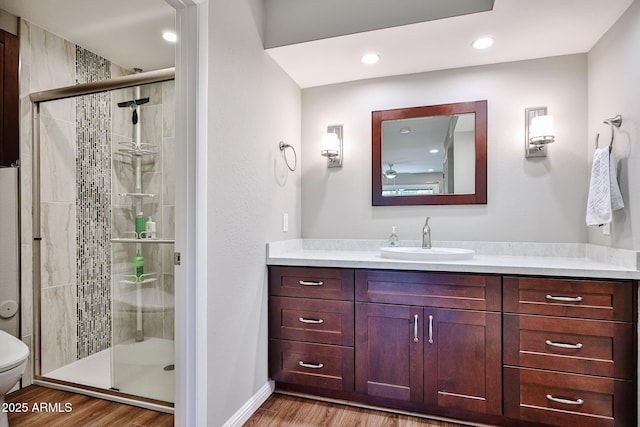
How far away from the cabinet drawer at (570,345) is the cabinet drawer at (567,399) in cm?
4

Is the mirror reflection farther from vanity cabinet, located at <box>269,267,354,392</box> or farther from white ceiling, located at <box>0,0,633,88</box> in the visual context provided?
vanity cabinet, located at <box>269,267,354,392</box>

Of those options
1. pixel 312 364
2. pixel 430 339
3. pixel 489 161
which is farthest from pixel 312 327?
pixel 489 161

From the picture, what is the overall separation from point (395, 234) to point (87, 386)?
225 cm

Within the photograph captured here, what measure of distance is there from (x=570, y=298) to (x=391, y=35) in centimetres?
169

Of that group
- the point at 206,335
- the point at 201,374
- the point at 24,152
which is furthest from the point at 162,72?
the point at 201,374

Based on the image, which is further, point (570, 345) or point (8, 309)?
point (8, 309)

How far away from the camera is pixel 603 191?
1.78 metres

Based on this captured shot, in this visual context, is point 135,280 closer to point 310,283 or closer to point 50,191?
point 50,191

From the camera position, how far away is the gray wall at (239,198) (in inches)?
64.4

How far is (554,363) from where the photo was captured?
5.48 feet

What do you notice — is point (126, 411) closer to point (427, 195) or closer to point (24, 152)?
point (24, 152)

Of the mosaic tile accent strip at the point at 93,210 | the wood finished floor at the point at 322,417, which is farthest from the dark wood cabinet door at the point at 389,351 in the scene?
the mosaic tile accent strip at the point at 93,210

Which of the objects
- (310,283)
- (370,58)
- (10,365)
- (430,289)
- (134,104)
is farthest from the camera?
(134,104)

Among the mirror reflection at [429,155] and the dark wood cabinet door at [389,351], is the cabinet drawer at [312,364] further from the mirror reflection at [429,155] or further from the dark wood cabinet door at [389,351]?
the mirror reflection at [429,155]
